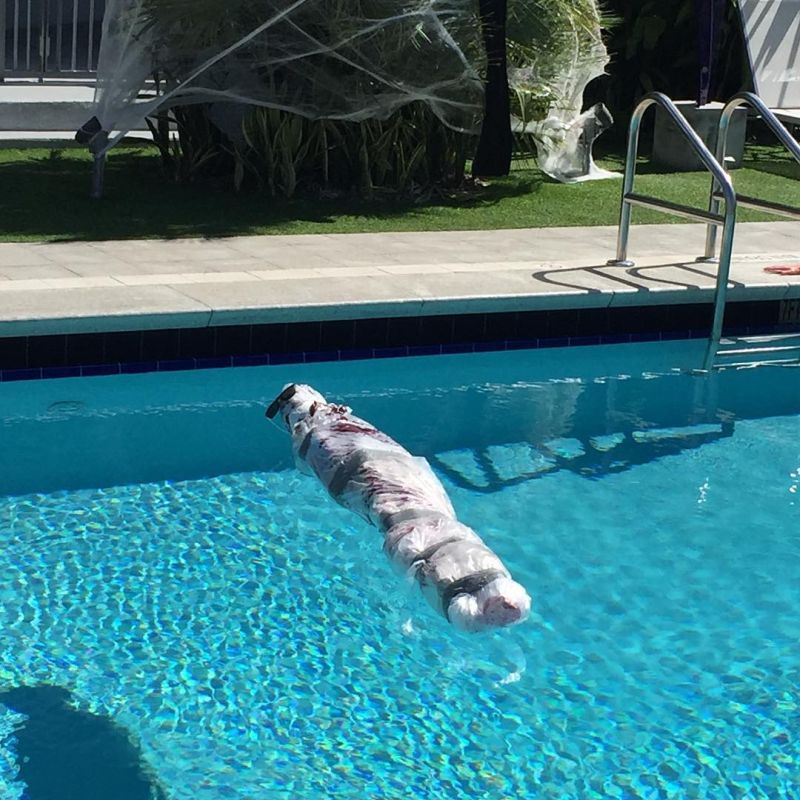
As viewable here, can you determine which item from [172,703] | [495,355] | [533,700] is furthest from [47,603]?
[495,355]

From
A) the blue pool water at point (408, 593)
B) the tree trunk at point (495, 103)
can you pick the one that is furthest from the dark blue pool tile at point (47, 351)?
the tree trunk at point (495, 103)

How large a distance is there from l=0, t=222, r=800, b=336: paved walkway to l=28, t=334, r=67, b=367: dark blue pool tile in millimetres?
68

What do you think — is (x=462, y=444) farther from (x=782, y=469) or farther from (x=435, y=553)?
(x=435, y=553)

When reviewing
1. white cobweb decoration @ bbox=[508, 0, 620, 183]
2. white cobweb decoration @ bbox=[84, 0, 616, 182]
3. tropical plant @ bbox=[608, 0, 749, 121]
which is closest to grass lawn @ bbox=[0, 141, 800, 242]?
white cobweb decoration @ bbox=[508, 0, 620, 183]

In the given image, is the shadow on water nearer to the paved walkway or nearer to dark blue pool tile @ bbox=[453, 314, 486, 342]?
the paved walkway

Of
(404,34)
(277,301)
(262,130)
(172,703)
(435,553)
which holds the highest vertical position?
(404,34)

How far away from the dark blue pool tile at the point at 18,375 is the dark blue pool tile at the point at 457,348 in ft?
6.31

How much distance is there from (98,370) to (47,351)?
242mm

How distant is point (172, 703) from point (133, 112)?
5472mm

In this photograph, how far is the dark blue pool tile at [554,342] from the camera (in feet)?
23.1

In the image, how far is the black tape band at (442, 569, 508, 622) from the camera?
4.14 metres

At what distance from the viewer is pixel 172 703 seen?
12.7ft

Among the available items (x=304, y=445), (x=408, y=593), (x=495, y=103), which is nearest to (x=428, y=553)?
(x=408, y=593)

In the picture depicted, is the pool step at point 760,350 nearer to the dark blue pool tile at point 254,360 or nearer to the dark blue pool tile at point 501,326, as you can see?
the dark blue pool tile at point 501,326
